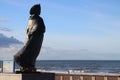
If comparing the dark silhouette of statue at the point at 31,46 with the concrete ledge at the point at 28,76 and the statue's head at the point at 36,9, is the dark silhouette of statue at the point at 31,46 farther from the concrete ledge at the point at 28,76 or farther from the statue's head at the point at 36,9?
the concrete ledge at the point at 28,76

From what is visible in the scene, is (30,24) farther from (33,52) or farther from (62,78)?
(62,78)

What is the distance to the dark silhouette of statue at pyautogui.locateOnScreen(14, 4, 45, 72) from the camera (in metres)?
16.0

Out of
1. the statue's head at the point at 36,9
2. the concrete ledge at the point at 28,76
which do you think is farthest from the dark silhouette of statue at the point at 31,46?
the concrete ledge at the point at 28,76

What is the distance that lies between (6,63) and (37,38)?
388cm

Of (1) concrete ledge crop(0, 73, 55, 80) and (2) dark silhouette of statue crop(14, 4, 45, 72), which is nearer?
(1) concrete ledge crop(0, 73, 55, 80)

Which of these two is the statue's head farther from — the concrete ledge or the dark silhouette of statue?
the concrete ledge

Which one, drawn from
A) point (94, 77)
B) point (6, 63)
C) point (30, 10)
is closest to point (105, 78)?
point (94, 77)

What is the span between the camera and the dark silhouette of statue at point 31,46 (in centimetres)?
1602

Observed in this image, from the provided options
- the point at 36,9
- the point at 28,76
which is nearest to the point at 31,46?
the point at 28,76

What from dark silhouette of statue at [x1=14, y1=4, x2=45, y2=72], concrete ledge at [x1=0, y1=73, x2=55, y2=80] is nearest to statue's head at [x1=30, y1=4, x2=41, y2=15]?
dark silhouette of statue at [x1=14, y1=4, x2=45, y2=72]

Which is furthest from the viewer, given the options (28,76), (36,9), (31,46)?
(36,9)

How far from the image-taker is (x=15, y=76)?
1552 cm

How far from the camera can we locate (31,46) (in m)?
16.2

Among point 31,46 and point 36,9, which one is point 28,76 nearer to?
point 31,46
